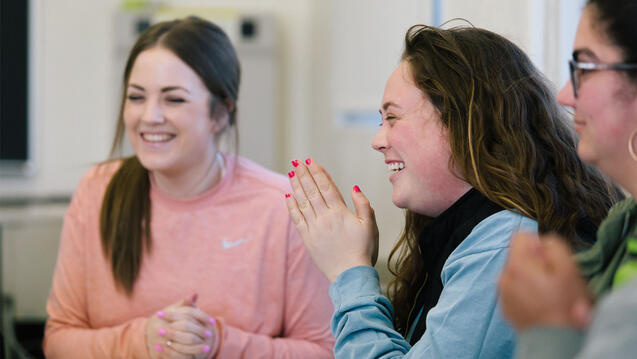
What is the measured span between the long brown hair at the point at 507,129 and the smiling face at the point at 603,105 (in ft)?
0.78

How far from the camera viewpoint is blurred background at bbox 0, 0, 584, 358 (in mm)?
3445

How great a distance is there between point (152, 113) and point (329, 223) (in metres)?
0.61

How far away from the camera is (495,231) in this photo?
1.01 m

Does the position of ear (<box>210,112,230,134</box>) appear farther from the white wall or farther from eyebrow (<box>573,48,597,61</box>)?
the white wall

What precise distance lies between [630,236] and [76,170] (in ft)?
12.9

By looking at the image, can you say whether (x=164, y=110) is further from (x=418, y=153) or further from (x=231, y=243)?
(x=418, y=153)

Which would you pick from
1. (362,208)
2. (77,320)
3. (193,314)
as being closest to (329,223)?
(362,208)

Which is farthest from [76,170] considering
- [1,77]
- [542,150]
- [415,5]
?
[542,150]

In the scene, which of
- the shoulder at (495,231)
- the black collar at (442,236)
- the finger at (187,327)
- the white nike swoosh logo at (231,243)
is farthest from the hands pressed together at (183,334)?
the shoulder at (495,231)

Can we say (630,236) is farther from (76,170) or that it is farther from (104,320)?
(76,170)

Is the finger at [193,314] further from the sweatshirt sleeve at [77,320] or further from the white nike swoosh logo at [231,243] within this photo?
the white nike swoosh logo at [231,243]

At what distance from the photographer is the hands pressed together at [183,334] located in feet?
4.57

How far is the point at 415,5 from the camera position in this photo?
271 cm

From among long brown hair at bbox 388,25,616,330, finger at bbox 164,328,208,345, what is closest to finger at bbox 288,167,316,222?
long brown hair at bbox 388,25,616,330
